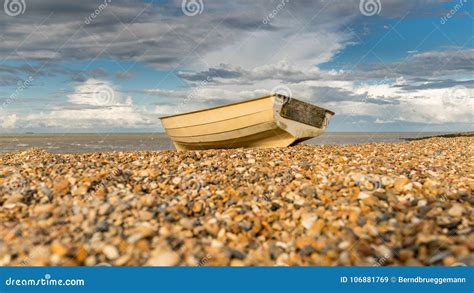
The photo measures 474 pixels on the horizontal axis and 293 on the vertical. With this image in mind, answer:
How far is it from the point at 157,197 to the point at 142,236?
1.64m

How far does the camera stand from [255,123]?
13.7 meters

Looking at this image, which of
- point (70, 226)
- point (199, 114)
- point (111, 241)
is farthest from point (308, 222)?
point (199, 114)

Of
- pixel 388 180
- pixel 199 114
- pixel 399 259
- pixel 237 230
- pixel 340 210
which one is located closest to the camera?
pixel 399 259

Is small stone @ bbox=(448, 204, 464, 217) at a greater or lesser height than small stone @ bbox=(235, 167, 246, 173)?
lesser

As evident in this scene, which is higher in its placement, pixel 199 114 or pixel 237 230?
pixel 199 114

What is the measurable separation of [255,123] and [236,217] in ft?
27.6

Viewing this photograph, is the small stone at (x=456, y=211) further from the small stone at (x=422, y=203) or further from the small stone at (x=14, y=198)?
the small stone at (x=14, y=198)

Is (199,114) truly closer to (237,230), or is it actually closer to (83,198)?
(83,198)

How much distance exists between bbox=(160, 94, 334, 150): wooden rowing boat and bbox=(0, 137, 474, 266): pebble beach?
5.17 meters

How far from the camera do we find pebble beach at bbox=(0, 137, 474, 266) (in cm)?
439

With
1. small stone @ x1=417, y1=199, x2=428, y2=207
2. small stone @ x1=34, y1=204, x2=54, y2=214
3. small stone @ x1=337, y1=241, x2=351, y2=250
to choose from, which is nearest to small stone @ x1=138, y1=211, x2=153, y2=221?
small stone @ x1=34, y1=204, x2=54, y2=214

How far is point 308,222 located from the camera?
518cm

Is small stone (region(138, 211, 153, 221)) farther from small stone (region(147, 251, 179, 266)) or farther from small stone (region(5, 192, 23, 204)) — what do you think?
small stone (region(5, 192, 23, 204))

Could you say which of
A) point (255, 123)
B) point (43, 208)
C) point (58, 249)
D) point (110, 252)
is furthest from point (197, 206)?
point (255, 123)
